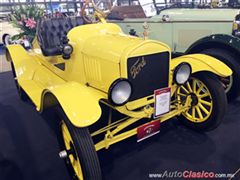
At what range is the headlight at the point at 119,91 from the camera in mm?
1503

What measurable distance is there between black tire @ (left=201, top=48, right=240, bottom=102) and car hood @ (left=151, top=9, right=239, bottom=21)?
0.53 metres

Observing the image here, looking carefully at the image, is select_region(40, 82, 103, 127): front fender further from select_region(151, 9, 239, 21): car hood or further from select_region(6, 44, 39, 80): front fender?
select_region(151, 9, 239, 21): car hood

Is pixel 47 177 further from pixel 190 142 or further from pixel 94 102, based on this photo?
pixel 190 142

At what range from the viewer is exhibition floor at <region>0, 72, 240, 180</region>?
1.83 m

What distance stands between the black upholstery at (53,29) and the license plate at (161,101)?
1489mm

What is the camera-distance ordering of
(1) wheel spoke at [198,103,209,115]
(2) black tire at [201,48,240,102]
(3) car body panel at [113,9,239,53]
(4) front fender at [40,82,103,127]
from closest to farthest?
(4) front fender at [40,82,103,127] < (1) wheel spoke at [198,103,209,115] < (2) black tire at [201,48,240,102] < (3) car body panel at [113,9,239,53]

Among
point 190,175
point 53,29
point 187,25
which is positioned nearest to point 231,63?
point 187,25

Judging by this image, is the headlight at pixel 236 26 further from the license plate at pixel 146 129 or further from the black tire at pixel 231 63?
the license plate at pixel 146 129

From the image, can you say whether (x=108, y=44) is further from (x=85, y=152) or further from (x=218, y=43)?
(x=218, y=43)

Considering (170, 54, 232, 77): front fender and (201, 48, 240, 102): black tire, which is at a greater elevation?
(170, 54, 232, 77): front fender

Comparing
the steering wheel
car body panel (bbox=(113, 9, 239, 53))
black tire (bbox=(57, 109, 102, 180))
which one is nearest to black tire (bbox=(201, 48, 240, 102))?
car body panel (bbox=(113, 9, 239, 53))

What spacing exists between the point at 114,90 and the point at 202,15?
228 cm

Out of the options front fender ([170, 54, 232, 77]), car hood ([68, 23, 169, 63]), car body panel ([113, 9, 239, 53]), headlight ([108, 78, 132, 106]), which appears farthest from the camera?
car body panel ([113, 9, 239, 53])

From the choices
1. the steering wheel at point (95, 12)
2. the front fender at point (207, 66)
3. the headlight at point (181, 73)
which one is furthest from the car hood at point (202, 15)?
the headlight at point (181, 73)
